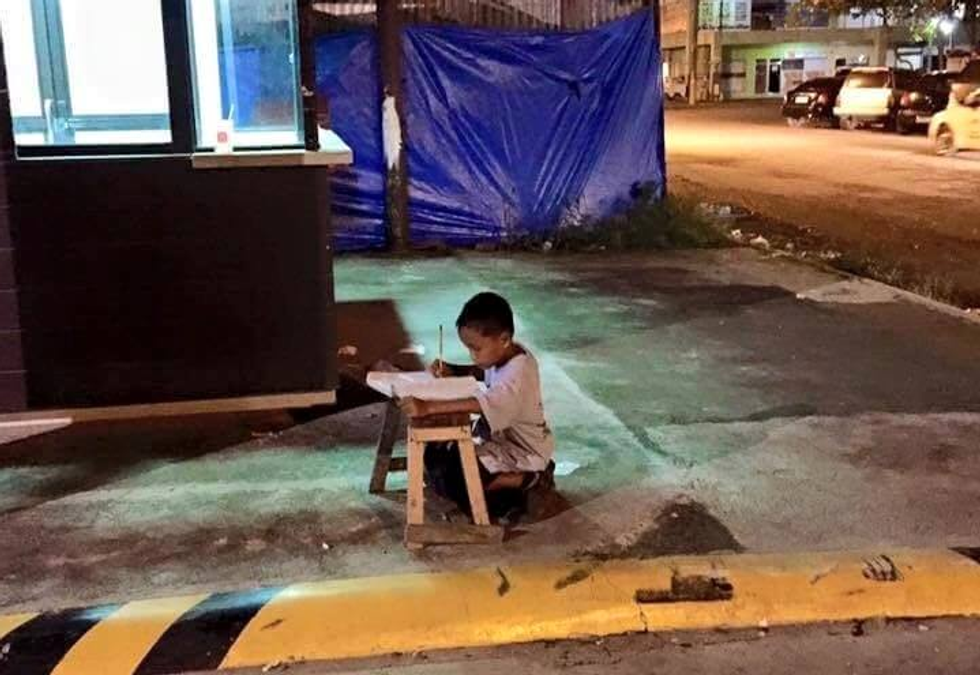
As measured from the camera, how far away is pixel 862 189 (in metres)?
17.7

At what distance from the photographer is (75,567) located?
4.54 metres

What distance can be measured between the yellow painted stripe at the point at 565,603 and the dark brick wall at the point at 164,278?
7.18 feet

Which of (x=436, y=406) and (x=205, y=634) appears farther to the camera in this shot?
(x=436, y=406)

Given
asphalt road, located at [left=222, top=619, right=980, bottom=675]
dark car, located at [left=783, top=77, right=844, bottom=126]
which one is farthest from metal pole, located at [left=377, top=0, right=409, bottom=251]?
dark car, located at [left=783, top=77, right=844, bottom=126]

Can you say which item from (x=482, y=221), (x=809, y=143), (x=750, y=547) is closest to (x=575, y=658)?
(x=750, y=547)

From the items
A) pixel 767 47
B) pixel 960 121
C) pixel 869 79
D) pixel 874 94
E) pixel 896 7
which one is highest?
pixel 896 7

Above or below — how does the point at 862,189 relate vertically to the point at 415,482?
below

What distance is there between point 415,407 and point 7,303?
8.60 ft

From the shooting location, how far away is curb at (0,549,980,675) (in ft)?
12.9

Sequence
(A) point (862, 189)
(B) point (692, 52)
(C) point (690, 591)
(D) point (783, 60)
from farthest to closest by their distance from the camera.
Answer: (D) point (783, 60) → (B) point (692, 52) → (A) point (862, 189) → (C) point (690, 591)

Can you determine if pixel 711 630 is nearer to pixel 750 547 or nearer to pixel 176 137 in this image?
pixel 750 547

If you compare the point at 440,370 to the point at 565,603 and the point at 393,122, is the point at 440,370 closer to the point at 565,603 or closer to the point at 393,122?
the point at 565,603

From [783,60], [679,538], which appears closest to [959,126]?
[679,538]

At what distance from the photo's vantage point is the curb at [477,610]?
12.9ft
